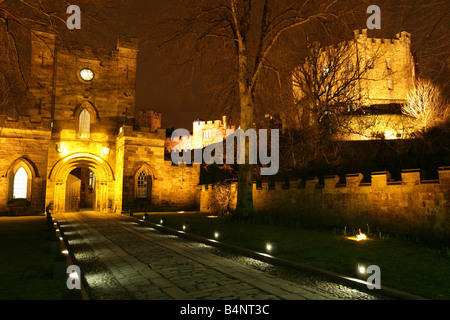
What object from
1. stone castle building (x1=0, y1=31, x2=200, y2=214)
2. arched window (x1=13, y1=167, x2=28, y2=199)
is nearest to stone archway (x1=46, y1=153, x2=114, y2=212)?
stone castle building (x1=0, y1=31, x2=200, y2=214)

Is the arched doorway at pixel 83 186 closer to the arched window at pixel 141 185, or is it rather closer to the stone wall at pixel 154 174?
the stone wall at pixel 154 174

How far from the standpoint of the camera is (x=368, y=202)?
12.2 metres

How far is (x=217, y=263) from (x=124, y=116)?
22.4m

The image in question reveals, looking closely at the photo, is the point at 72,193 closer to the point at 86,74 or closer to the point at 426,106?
the point at 86,74

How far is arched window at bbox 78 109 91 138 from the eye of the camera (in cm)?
2597

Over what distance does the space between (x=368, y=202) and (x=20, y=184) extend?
2314 centimetres

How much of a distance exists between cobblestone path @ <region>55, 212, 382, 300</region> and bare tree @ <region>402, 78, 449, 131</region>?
34.1 m

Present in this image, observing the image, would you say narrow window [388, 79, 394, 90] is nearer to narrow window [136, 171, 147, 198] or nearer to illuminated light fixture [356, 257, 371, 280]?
narrow window [136, 171, 147, 198]

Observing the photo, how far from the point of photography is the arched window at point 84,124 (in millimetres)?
25969

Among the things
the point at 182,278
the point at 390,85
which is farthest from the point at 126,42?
the point at 390,85

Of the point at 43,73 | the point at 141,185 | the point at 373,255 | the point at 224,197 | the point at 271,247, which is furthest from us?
the point at 141,185

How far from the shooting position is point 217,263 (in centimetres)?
761

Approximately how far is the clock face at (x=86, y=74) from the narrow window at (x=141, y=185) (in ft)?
31.0

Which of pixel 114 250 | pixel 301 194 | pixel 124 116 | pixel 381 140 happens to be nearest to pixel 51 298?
pixel 114 250
